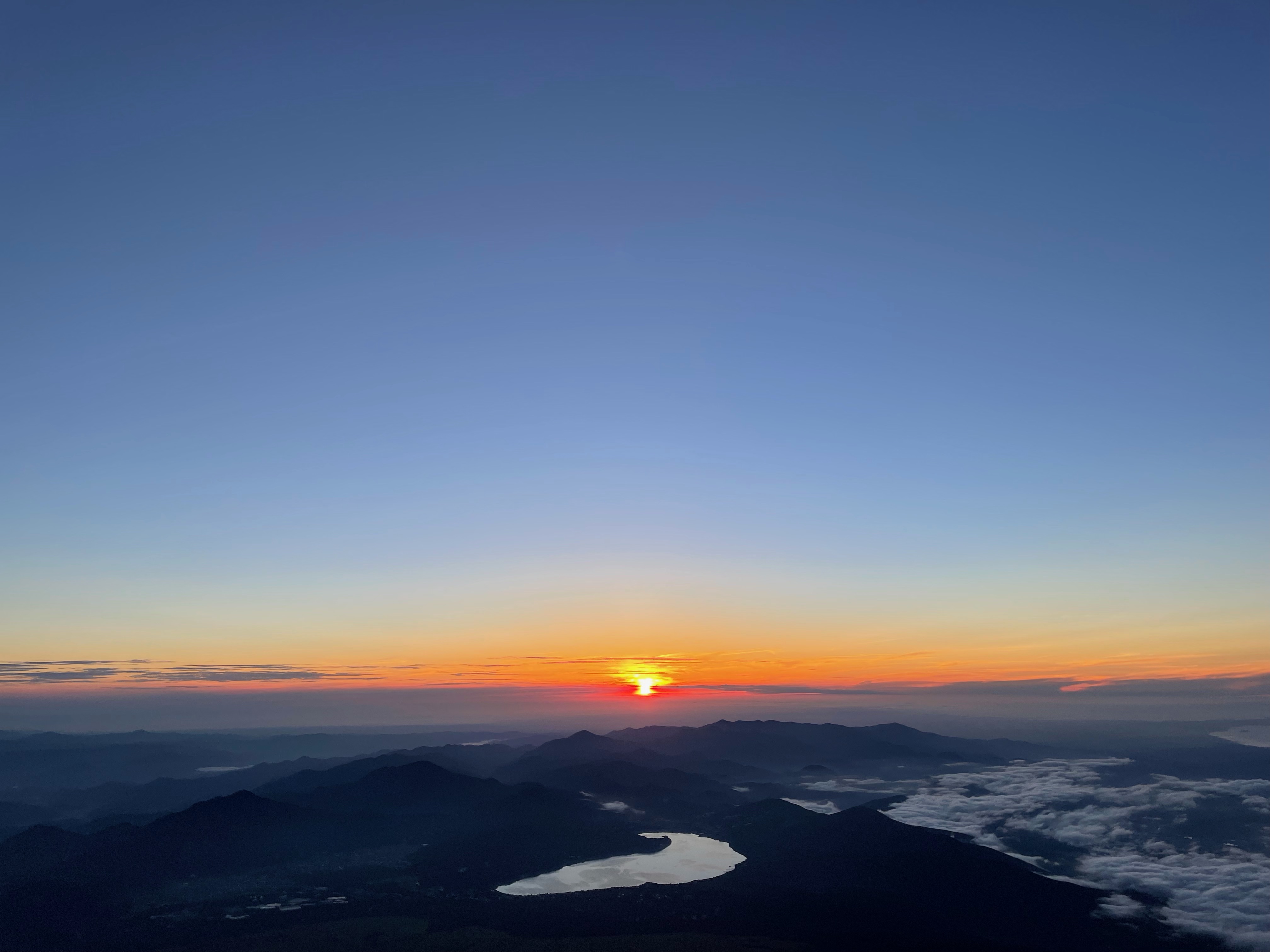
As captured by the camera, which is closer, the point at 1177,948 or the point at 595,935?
the point at 1177,948

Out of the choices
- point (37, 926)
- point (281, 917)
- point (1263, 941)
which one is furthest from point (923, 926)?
point (37, 926)

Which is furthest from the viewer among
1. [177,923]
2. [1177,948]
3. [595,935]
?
[177,923]

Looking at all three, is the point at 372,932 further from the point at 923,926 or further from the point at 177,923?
the point at 923,926

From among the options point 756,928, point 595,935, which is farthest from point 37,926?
point 756,928

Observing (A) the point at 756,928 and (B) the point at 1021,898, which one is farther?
(B) the point at 1021,898

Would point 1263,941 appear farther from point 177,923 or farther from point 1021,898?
point 177,923

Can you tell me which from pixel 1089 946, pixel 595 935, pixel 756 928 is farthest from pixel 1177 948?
pixel 595 935

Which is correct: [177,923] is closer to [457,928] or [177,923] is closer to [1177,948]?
[457,928]

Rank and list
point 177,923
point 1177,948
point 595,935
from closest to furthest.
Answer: point 1177,948 < point 595,935 < point 177,923
